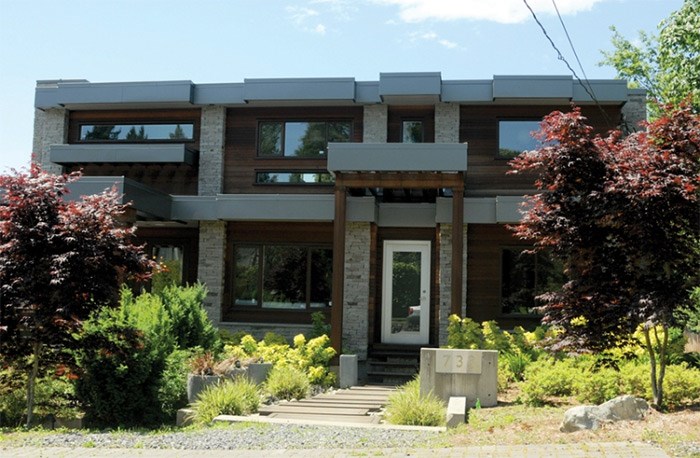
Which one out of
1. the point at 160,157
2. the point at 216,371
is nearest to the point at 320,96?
the point at 160,157

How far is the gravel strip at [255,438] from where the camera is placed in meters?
8.88

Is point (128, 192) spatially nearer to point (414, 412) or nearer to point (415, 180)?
point (415, 180)

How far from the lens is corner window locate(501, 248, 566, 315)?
18.1 m

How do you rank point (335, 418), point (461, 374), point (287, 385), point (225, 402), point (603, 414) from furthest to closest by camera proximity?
point (287, 385), point (461, 374), point (335, 418), point (225, 402), point (603, 414)

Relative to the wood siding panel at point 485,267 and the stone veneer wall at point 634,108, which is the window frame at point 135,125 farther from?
the stone veneer wall at point 634,108

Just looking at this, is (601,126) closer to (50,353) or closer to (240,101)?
(240,101)

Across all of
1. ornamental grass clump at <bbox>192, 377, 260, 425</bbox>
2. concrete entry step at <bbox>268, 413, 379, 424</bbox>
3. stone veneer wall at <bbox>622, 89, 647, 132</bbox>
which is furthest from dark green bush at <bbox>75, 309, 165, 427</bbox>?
stone veneer wall at <bbox>622, 89, 647, 132</bbox>

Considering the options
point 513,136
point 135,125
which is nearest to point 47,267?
point 135,125

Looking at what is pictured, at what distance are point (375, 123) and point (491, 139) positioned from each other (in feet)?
9.77

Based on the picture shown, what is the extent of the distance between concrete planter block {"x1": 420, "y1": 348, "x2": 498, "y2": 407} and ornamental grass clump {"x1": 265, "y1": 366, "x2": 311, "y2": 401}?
7.89ft

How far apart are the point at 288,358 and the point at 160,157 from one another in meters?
7.37

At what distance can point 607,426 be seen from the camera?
8672 mm

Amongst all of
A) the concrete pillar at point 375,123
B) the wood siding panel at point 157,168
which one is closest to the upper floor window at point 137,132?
the wood siding panel at point 157,168

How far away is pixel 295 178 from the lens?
1970 cm
